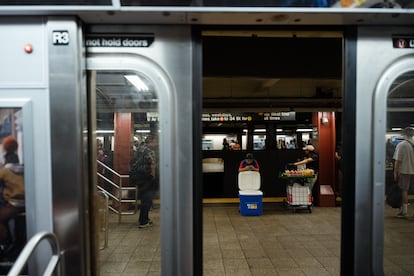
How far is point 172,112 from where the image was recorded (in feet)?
6.97

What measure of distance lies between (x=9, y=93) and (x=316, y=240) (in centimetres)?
479

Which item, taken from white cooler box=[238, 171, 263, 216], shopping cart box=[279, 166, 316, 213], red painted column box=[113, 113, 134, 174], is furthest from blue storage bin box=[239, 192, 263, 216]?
red painted column box=[113, 113, 134, 174]

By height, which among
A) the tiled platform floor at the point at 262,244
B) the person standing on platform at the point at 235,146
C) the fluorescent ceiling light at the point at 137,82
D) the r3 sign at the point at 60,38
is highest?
the r3 sign at the point at 60,38

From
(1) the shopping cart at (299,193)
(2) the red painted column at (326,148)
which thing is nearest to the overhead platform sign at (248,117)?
(2) the red painted column at (326,148)

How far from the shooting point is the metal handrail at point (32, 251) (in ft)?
4.76

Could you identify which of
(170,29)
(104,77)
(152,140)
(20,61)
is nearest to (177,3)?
(170,29)

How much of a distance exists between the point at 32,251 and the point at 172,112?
46.8 inches

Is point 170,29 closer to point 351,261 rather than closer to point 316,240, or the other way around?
point 351,261

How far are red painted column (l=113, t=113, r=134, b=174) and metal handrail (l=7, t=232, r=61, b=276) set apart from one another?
0.67 metres

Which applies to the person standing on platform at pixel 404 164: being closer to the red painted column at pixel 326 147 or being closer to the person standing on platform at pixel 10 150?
the person standing on platform at pixel 10 150

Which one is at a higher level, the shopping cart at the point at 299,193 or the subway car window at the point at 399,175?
the subway car window at the point at 399,175

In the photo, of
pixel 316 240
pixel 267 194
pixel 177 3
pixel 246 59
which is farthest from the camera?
pixel 267 194

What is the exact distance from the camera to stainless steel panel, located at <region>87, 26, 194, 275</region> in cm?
212

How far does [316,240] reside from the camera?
16.2 ft
